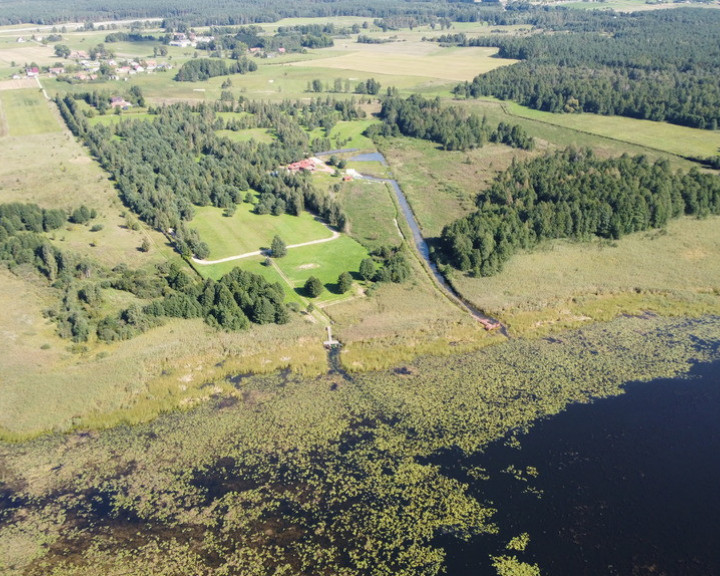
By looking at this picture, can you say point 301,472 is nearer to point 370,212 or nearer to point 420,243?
point 420,243

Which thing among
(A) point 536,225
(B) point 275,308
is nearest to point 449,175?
(A) point 536,225

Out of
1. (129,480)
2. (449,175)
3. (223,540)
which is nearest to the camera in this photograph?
(223,540)

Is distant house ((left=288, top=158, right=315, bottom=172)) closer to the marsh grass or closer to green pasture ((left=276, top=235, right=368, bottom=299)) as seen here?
green pasture ((left=276, top=235, right=368, bottom=299))

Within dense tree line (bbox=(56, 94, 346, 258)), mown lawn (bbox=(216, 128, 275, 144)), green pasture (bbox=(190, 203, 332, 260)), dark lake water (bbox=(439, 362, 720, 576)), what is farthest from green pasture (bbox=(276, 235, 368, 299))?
mown lawn (bbox=(216, 128, 275, 144))

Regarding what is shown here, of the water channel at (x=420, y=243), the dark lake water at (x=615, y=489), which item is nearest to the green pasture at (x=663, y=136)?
the water channel at (x=420, y=243)

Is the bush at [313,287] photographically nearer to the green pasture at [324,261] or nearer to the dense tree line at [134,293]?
the green pasture at [324,261]

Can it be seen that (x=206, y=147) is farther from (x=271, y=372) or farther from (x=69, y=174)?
(x=271, y=372)
